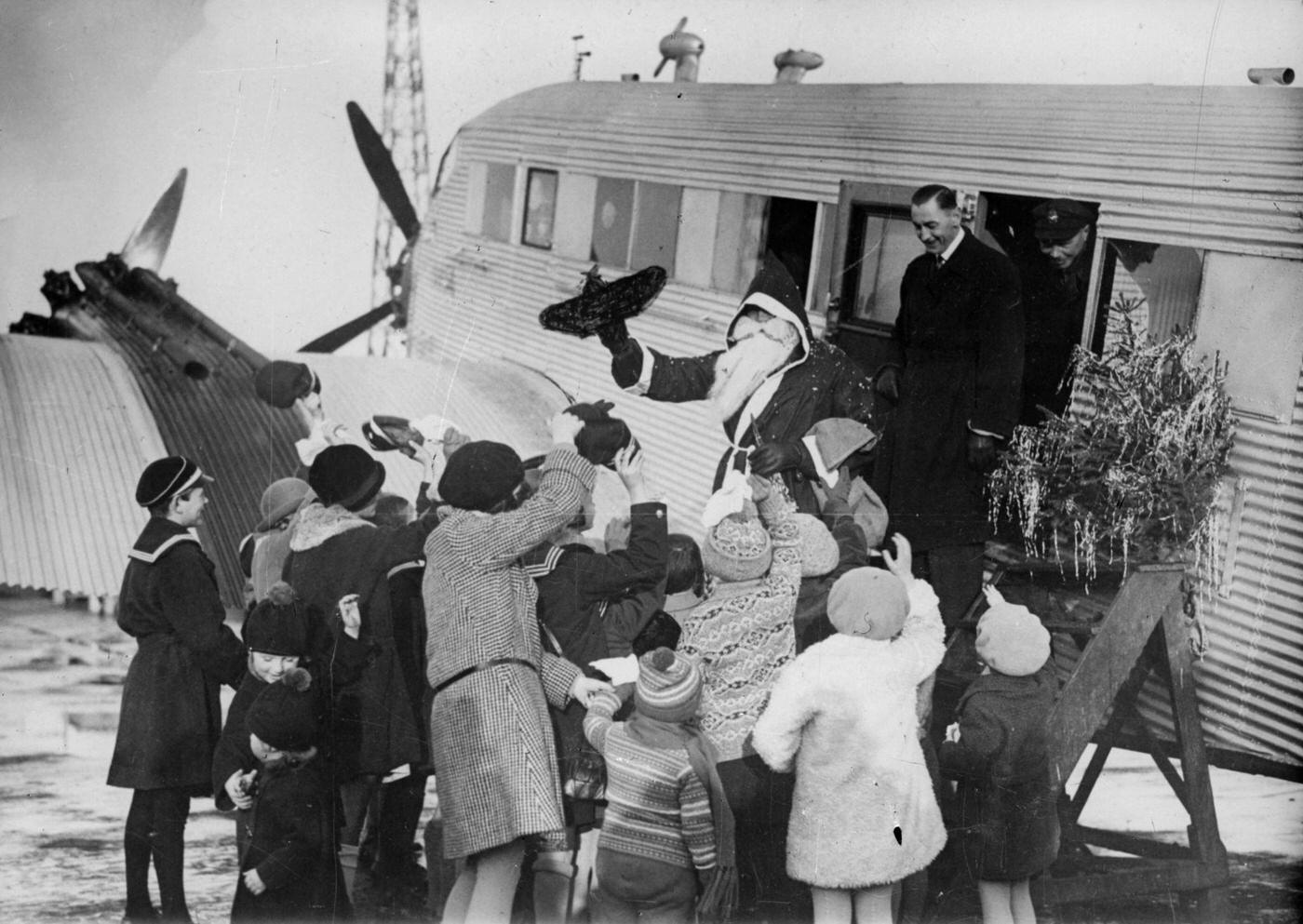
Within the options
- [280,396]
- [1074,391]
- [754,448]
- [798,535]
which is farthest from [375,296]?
[1074,391]

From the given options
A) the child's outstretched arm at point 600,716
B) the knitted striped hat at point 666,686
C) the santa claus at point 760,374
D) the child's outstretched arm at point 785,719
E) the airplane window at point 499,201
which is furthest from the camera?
the airplane window at point 499,201

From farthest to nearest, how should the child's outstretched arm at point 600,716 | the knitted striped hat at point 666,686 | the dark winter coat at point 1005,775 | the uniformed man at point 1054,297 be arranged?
the uniformed man at point 1054,297 → the dark winter coat at point 1005,775 → the child's outstretched arm at point 600,716 → the knitted striped hat at point 666,686

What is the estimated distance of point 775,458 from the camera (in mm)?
3559

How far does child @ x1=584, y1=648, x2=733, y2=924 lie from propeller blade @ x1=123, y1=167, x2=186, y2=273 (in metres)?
1.93

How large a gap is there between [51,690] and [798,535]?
2301 mm

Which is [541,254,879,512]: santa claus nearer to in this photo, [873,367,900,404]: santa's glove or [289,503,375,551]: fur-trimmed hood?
[873,367,900,404]: santa's glove

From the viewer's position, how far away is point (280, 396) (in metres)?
3.59

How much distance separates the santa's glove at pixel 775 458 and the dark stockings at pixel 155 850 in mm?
1978

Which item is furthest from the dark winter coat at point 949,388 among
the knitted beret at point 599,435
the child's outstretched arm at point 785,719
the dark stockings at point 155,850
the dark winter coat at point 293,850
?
the dark stockings at point 155,850

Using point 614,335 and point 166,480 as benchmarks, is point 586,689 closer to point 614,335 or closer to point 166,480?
point 614,335

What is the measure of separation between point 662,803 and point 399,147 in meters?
2.10

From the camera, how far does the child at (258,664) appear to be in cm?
328

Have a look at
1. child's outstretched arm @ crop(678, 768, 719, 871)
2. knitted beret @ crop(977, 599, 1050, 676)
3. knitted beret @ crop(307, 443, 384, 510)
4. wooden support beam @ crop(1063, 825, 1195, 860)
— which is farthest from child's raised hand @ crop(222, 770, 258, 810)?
wooden support beam @ crop(1063, 825, 1195, 860)

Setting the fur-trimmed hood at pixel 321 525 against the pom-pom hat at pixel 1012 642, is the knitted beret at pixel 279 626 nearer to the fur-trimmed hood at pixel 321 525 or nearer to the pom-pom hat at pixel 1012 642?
the fur-trimmed hood at pixel 321 525
